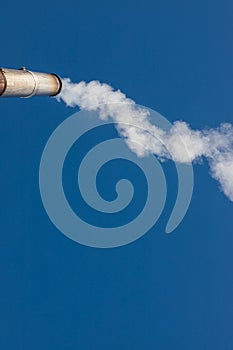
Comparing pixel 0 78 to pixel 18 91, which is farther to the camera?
pixel 18 91

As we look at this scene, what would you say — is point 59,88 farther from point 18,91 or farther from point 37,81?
point 18,91

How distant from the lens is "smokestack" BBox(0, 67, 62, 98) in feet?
49.1

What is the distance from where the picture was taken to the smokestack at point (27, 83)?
49.1ft

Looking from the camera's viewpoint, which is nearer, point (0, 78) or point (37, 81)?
point (0, 78)

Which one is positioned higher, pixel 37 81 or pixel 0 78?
pixel 37 81

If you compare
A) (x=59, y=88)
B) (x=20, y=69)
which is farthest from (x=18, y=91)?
(x=59, y=88)

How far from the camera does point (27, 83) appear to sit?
1598 cm

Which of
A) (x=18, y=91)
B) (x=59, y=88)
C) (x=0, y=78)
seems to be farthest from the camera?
(x=59, y=88)

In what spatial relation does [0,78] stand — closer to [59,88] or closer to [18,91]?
[18,91]

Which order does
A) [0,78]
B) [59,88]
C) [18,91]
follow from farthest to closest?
[59,88], [18,91], [0,78]

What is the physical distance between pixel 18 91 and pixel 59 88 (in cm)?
278

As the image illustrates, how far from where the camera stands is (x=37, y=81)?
54.6 ft

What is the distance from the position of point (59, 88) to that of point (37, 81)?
166cm

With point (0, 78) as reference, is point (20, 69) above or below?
above
